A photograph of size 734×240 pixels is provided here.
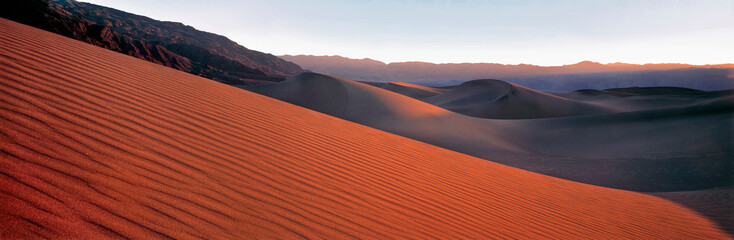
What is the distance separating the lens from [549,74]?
368 feet

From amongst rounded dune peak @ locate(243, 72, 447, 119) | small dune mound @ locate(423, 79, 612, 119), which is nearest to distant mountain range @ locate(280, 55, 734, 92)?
small dune mound @ locate(423, 79, 612, 119)

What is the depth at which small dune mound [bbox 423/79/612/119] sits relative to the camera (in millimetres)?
26500

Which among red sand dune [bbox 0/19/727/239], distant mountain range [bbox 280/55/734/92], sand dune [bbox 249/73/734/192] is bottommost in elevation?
sand dune [bbox 249/73/734/192]

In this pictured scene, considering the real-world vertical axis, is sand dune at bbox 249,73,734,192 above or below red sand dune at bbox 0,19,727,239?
below

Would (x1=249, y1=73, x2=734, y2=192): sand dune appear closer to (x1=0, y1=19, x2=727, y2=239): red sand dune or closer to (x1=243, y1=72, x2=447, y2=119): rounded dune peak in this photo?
(x1=243, y1=72, x2=447, y2=119): rounded dune peak

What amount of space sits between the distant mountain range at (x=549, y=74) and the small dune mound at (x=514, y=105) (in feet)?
186

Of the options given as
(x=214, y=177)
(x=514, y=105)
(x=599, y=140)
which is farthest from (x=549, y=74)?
(x=214, y=177)

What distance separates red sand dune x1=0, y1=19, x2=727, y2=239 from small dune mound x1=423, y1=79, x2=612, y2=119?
2229 centimetres

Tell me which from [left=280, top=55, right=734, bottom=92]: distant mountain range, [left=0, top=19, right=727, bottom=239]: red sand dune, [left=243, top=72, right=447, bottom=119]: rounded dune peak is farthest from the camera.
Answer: [left=280, top=55, right=734, bottom=92]: distant mountain range

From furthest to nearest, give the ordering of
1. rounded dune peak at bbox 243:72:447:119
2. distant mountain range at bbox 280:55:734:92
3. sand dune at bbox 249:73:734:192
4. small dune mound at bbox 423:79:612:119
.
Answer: distant mountain range at bbox 280:55:734:92 < small dune mound at bbox 423:79:612:119 < rounded dune peak at bbox 243:72:447:119 < sand dune at bbox 249:73:734:192

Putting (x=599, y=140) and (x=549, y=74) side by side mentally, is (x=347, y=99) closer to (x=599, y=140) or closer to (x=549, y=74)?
(x=599, y=140)

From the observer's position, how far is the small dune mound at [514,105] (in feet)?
86.9

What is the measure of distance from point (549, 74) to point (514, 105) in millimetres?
98131

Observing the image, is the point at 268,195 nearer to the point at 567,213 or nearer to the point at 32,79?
the point at 32,79
